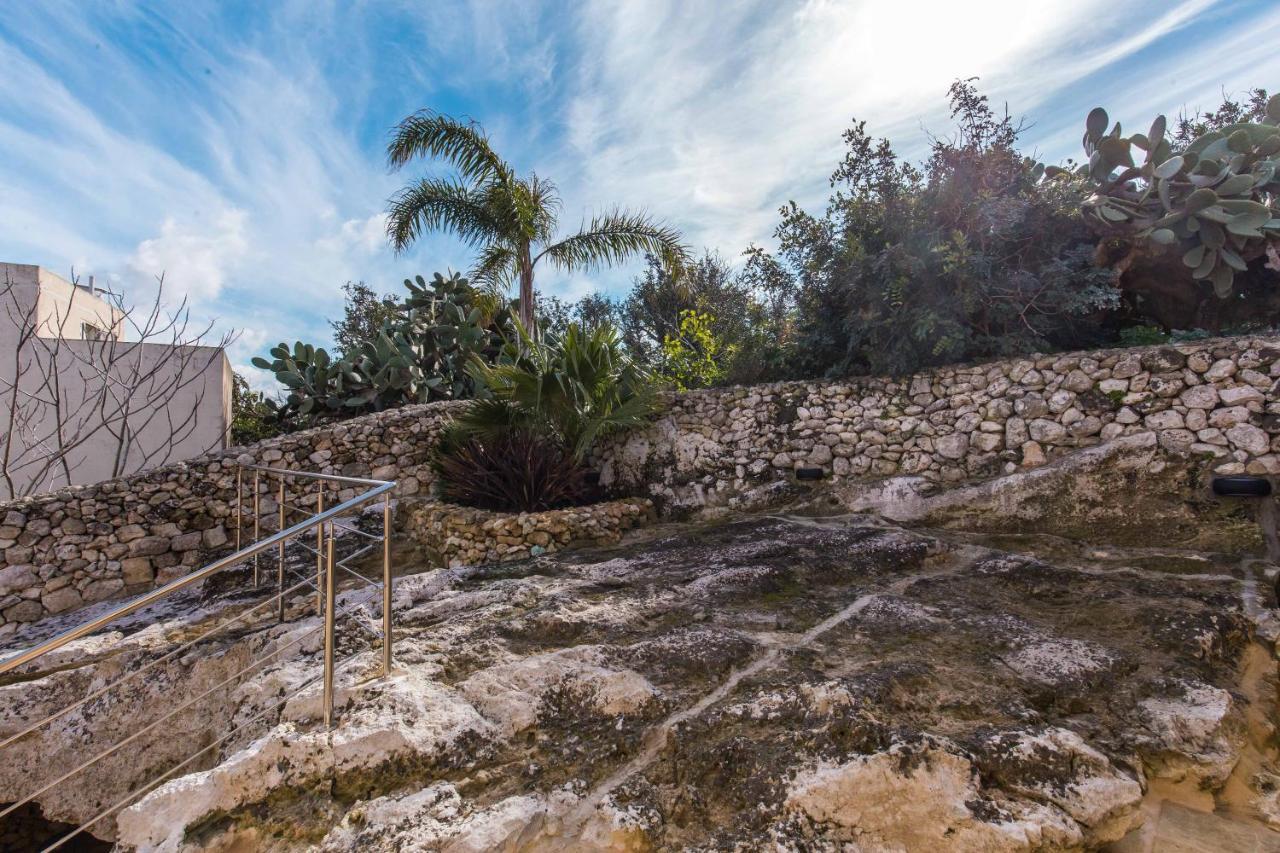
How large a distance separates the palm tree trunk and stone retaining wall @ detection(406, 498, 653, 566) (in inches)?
187

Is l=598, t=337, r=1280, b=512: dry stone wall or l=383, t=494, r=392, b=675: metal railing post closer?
l=383, t=494, r=392, b=675: metal railing post

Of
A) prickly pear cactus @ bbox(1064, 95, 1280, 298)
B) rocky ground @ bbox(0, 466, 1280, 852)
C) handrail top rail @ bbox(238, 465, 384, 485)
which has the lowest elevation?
rocky ground @ bbox(0, 466, 1280, 852)

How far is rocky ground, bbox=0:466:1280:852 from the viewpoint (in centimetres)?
183

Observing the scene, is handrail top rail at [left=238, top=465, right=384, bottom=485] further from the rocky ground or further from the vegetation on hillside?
the vegetation on hillside

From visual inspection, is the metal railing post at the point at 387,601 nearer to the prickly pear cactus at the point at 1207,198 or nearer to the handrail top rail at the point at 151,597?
the handrail top rail at the point at 151,597

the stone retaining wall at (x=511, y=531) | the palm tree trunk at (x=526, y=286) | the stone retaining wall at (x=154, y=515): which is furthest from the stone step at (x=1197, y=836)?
the palm tree trunk at (x=526, y=286)

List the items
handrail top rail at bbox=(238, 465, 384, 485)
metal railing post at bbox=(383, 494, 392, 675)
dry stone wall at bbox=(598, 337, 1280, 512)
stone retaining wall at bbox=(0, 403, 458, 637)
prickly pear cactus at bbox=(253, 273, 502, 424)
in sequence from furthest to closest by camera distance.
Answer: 1. prickly pear cactus at bbox=(253, 273, 502, 424)
2. stone retaining wall at bbox=(0, 403, 458, 637)
3. dry stone wall at bbox=(598, 337, 1280, 512)
4. handrail top rail at bbox=(238, 465, 384, 485)
5. metal railing post at bbox=(383, 494, 392, 675)

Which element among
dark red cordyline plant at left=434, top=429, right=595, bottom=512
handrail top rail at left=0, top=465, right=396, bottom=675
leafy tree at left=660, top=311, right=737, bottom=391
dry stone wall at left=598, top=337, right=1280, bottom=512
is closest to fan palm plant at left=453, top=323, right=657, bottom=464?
dark red cordyline plant at left=434, top=429, right=595, bottom=512

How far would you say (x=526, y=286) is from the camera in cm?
962

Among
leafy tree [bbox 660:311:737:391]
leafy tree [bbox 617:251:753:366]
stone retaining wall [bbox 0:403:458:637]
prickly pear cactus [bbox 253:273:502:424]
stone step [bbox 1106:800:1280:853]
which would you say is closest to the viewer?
stone step [bbox 1106:800:1280:853]

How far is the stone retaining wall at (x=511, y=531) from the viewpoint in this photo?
504 cm

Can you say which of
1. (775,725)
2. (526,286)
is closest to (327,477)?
(775,725)

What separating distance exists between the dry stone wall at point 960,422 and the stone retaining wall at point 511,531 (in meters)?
0.92

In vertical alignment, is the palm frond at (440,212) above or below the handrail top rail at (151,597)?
above
